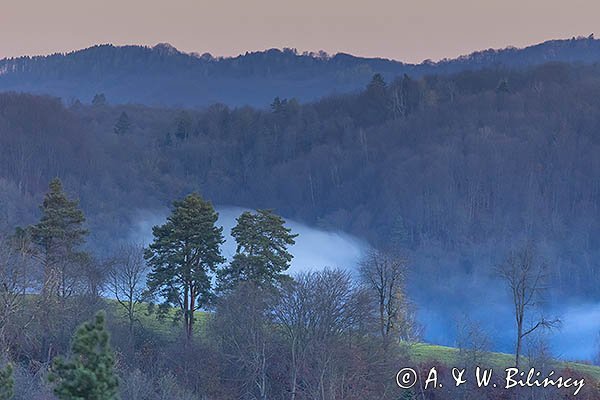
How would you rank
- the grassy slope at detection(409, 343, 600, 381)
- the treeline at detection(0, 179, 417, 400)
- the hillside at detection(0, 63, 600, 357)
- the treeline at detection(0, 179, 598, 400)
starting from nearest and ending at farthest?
1. the treeline at detection(0, 179, 417, 400)
2. the treeline at detection(0, 179, 598, 400)
3. the grassy slope at detection(409, 343, 600, 381)
4. the hillside at detection(0, 63, 600, 357)

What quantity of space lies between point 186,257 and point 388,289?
30.1 ft

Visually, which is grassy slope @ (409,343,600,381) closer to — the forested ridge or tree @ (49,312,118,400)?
tree @ (49,312,118,400)

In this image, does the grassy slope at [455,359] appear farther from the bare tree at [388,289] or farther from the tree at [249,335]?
the tree at [249,335]

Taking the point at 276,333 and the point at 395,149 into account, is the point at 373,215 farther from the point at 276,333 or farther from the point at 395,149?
the point at 276,333

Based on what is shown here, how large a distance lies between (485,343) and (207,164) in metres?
92.9

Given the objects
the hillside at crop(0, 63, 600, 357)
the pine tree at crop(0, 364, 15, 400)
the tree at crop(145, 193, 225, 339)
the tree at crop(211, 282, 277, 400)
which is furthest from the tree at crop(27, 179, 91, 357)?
the hillside at crop(0, 63, 600, 357)

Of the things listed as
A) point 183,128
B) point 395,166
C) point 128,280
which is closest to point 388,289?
point 128,280

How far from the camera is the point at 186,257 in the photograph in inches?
1446

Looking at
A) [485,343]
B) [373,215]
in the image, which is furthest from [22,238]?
[373,215]

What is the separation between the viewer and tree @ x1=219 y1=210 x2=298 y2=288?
116ft

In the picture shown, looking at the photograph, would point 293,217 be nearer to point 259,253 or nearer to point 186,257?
point 186,257

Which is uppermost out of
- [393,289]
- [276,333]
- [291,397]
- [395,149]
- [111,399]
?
[395,149]

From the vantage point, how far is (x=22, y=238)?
113ft

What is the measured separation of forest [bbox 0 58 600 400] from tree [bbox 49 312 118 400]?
0.07m
